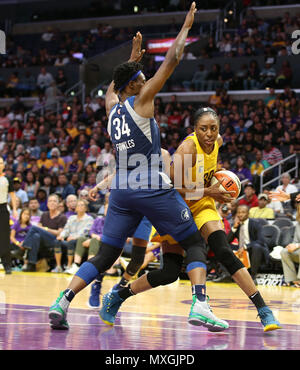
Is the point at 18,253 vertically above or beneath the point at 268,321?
beneath

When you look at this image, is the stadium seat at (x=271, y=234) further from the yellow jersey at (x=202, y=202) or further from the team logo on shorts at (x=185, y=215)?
the team logo on shorts at (x=185, y=215)

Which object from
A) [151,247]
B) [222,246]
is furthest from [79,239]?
[222,246]

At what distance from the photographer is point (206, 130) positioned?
5.71m

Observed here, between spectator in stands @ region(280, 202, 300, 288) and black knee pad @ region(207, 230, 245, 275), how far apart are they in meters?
5.45

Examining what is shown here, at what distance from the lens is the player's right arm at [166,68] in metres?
4.92

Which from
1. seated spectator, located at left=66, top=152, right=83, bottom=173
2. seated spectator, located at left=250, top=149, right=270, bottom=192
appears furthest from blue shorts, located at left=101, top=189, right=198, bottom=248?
seated spectator, located at left=66, top=152, right=83, bottom=173

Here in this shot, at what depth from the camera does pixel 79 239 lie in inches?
485

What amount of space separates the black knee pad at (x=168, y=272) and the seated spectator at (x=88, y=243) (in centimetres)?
630

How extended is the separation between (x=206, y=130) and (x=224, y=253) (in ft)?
3.44

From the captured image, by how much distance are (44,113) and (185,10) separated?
21.7ft

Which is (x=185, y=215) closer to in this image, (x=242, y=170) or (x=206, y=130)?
(x=206, y=130)

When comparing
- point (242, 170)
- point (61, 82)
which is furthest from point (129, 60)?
point (61, 82)

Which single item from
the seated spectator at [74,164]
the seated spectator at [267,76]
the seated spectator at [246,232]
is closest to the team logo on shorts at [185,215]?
the seated spectator at [246,232]
